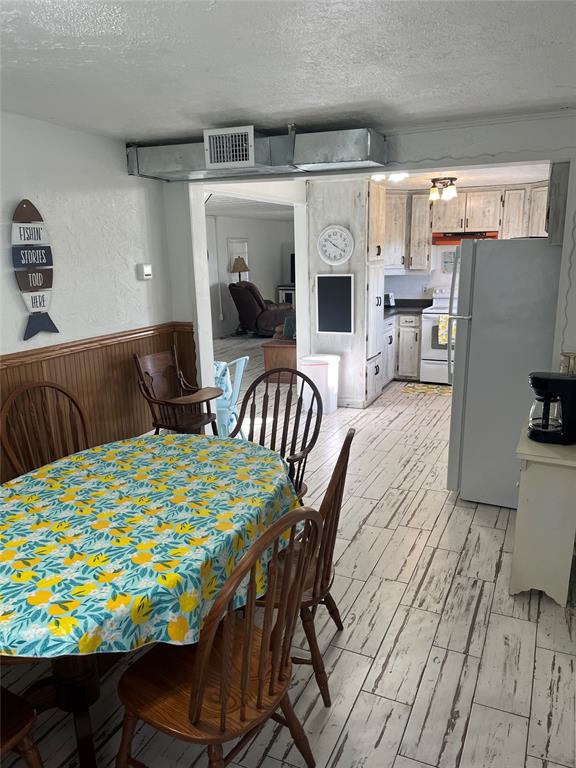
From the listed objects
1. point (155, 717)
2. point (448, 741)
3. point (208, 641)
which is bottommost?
point (448, 741)

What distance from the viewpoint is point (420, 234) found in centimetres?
685

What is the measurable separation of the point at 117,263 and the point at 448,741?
3.12 m

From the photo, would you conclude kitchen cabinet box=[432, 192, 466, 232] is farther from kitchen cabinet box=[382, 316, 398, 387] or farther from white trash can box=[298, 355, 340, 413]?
white trash can box=[298, 355, 340, 413]

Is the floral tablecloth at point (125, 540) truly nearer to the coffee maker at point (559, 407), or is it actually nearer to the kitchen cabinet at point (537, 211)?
the coffee maker at point (559, 407)

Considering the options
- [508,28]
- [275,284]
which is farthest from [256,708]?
[275,284]

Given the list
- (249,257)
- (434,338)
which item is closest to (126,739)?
(434,338)

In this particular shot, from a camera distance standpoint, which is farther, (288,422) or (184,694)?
(288,422)

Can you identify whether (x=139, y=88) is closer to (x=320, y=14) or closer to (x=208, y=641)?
(x=320, y=14)

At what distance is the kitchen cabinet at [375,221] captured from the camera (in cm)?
555

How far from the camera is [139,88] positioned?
2.44 metres

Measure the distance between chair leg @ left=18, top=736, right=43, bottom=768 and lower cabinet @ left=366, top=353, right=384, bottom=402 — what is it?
4805 millimetres

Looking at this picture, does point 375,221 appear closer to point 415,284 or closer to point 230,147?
point 415,284

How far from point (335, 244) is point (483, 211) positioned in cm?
208

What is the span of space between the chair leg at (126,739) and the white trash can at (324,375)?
424cm
